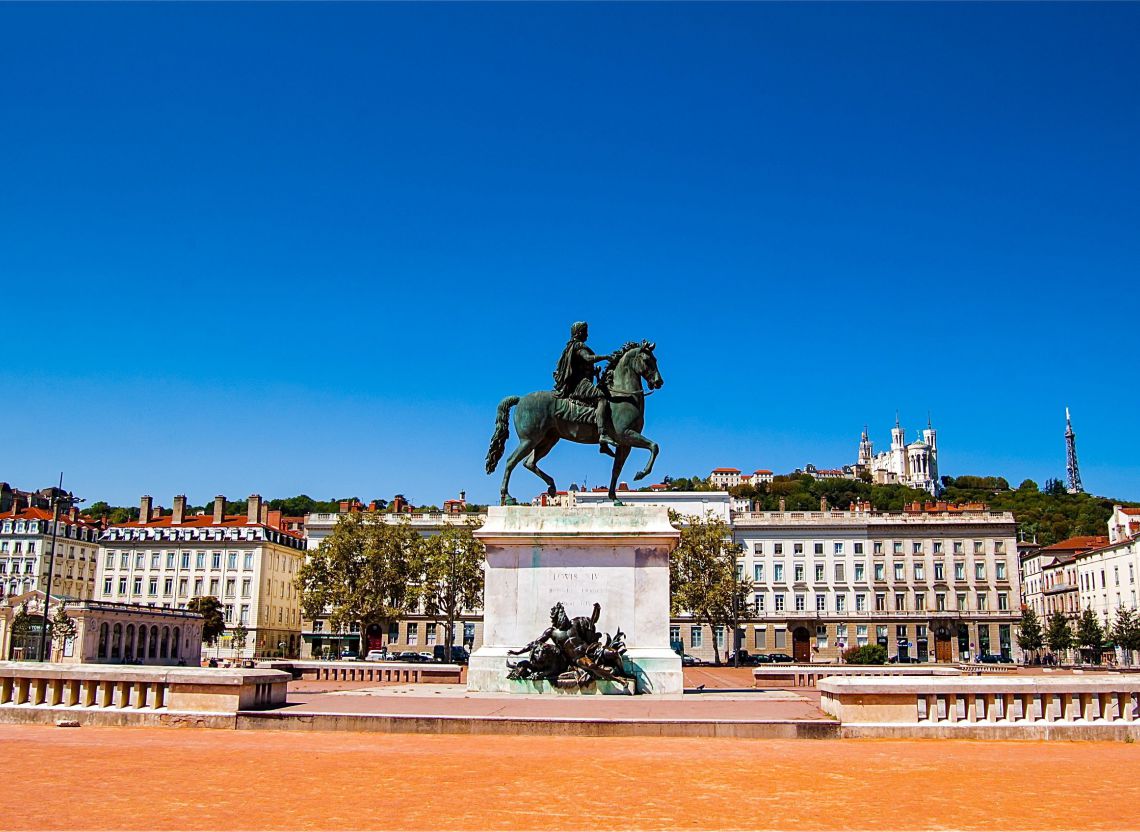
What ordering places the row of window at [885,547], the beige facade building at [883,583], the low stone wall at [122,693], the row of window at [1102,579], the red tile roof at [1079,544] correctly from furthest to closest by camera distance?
the red tile roof at [1079,544] < the row of window at [885,547] < the beige facade building at [883,583] < the row of window at [1102,579] < the low stone wall at [122,693]

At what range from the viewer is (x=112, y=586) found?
97.4 m

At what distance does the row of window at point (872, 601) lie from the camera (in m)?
93.1

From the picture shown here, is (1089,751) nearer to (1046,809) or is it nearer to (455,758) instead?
(1046,809)

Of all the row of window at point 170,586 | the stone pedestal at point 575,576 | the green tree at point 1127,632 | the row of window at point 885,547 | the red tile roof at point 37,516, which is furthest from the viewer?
the red tile roof at point 37,516

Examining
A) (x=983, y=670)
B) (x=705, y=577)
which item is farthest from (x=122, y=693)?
(x=705, y=577)

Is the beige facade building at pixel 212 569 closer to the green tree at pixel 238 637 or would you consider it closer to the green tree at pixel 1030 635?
the green tree at pixel 238 637

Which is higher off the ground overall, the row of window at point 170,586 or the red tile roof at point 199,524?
the red tile roof at point 199,524

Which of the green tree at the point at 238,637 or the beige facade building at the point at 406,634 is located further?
the green tree at the point at 238,637

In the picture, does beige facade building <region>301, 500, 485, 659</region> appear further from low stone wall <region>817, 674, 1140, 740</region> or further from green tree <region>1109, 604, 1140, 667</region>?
low stone wall <region>817, 674, 1140, 740</region>

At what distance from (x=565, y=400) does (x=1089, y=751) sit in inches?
479

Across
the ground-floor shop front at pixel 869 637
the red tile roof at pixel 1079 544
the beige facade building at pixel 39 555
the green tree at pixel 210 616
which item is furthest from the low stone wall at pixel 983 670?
the beige facade building at pixel 39 555

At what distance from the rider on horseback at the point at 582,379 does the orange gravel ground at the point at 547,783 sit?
29.7ft

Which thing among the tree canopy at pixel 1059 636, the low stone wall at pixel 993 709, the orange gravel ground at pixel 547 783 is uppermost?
the low stone wall at pixel 993 709

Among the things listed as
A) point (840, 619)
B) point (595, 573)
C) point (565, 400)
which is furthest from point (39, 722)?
point (840, 619)
